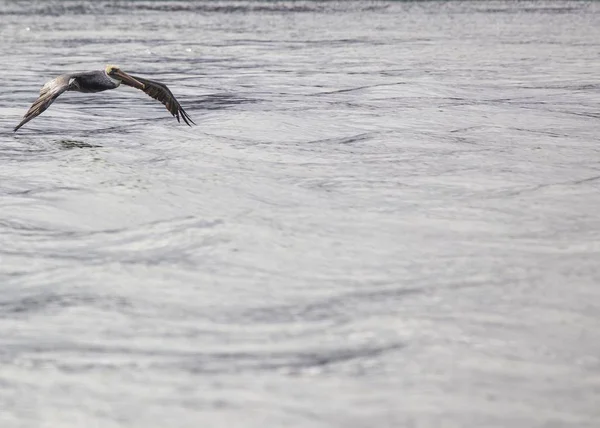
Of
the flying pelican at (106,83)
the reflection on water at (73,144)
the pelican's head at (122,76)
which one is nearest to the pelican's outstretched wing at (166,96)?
the flying pelican at (106,83)

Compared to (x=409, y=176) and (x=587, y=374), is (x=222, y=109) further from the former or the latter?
(x=587, y=374)

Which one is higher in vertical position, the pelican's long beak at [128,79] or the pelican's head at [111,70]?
the pelican's head at [111,70]

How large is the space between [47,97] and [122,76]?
0.70m

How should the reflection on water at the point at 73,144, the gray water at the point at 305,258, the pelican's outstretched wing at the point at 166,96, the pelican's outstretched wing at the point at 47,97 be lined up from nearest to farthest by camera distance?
the gray water at the point at 305,258, the pelican's outstretched wing at the point at 47,97, the reflection on water at the point at 73,144, the pelican's outstretched wing at the point at 166,96

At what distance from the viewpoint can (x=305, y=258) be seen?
4.40 meters

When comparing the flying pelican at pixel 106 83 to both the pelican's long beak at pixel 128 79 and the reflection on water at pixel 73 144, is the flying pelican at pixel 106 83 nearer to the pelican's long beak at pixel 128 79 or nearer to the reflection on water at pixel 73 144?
the pelican's long beak at pixel 128 79

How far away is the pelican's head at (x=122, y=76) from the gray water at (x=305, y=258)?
374mm

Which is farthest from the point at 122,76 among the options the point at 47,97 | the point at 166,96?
the point at 47,97

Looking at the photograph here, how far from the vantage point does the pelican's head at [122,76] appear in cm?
725

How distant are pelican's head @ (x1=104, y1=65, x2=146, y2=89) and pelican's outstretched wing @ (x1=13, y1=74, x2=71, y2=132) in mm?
363

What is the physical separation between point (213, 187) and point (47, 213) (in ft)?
3.00

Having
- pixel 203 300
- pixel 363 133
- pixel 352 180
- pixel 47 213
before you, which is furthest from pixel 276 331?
pixel 363 133

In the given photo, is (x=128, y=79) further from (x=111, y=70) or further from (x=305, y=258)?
(x=305, y=258)

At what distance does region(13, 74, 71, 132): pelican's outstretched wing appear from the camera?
659 centimetres
